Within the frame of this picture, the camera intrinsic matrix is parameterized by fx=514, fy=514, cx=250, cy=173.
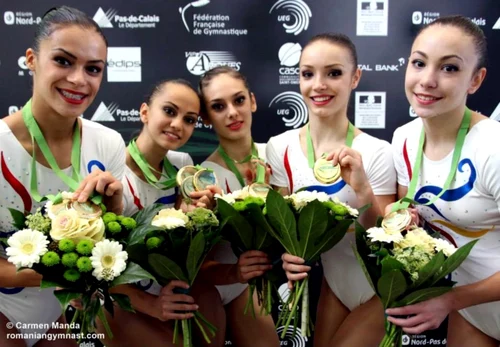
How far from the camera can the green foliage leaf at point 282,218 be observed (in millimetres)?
1932

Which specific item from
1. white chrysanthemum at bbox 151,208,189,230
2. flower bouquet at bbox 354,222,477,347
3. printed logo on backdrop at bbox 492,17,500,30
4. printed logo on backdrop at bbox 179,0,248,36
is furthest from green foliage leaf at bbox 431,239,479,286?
printed logo on backdrop at bbox 492,17,500,30

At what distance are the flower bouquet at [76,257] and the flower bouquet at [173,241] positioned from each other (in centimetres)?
9

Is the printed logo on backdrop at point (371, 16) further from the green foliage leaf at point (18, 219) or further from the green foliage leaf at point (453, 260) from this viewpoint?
the green foliage leaf at point (18, 219)

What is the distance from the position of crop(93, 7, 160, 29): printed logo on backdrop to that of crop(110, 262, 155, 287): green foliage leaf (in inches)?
84.9

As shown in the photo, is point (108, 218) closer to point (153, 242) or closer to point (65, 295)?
point (153, 242)

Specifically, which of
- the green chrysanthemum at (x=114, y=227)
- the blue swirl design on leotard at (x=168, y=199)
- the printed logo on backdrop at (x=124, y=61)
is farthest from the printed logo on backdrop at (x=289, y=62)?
the green chrysanthemum at (x=114, y=227)

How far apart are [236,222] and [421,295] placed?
2.40 feet

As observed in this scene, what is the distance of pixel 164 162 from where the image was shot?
2697 mm

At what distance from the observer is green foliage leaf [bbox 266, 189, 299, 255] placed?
6.34 ft

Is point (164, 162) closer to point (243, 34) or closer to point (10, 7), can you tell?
point (243, 34)

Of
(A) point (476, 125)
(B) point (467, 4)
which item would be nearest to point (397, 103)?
(B) point (467, 4)

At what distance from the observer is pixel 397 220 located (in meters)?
2.02

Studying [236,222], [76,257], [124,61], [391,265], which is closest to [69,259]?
[76,257]

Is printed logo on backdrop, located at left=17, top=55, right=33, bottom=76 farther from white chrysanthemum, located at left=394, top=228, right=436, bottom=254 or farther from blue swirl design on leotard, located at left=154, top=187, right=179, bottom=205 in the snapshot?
white chrysanthemum, located at left=394, top=228, right=436, bottom=254
